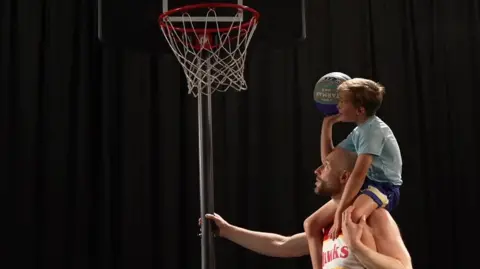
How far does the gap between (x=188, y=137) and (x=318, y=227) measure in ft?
6.29

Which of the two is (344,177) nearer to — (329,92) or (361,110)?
(361,110)

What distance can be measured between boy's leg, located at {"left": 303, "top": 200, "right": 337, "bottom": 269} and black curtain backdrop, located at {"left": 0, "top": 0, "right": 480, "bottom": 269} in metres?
1.75

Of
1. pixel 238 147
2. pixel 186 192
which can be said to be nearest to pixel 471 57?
pixel 238 147

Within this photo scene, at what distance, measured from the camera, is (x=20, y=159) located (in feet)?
14.5

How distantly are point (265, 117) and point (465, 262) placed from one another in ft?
6.06

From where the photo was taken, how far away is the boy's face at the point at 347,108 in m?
2.65

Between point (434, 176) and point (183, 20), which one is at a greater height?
point (183, 20)

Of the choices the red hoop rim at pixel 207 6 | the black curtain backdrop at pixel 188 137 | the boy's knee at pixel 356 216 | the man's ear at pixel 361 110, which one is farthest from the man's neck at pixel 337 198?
the black curtain backdrop at pixel 188 137

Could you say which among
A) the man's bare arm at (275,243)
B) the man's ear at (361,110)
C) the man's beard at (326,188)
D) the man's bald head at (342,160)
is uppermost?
the man's ear at (361,110)

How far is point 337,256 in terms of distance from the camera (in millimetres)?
2637

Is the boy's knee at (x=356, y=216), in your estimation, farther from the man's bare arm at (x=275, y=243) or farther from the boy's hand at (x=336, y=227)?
the man's bare arm at (x=275, y=243)

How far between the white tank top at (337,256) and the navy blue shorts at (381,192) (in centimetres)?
22

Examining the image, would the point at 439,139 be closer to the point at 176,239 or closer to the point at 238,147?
the point at 238,147

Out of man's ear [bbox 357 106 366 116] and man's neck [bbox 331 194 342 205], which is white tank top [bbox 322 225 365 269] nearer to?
man's neck [bbox 331 194 342 205]
